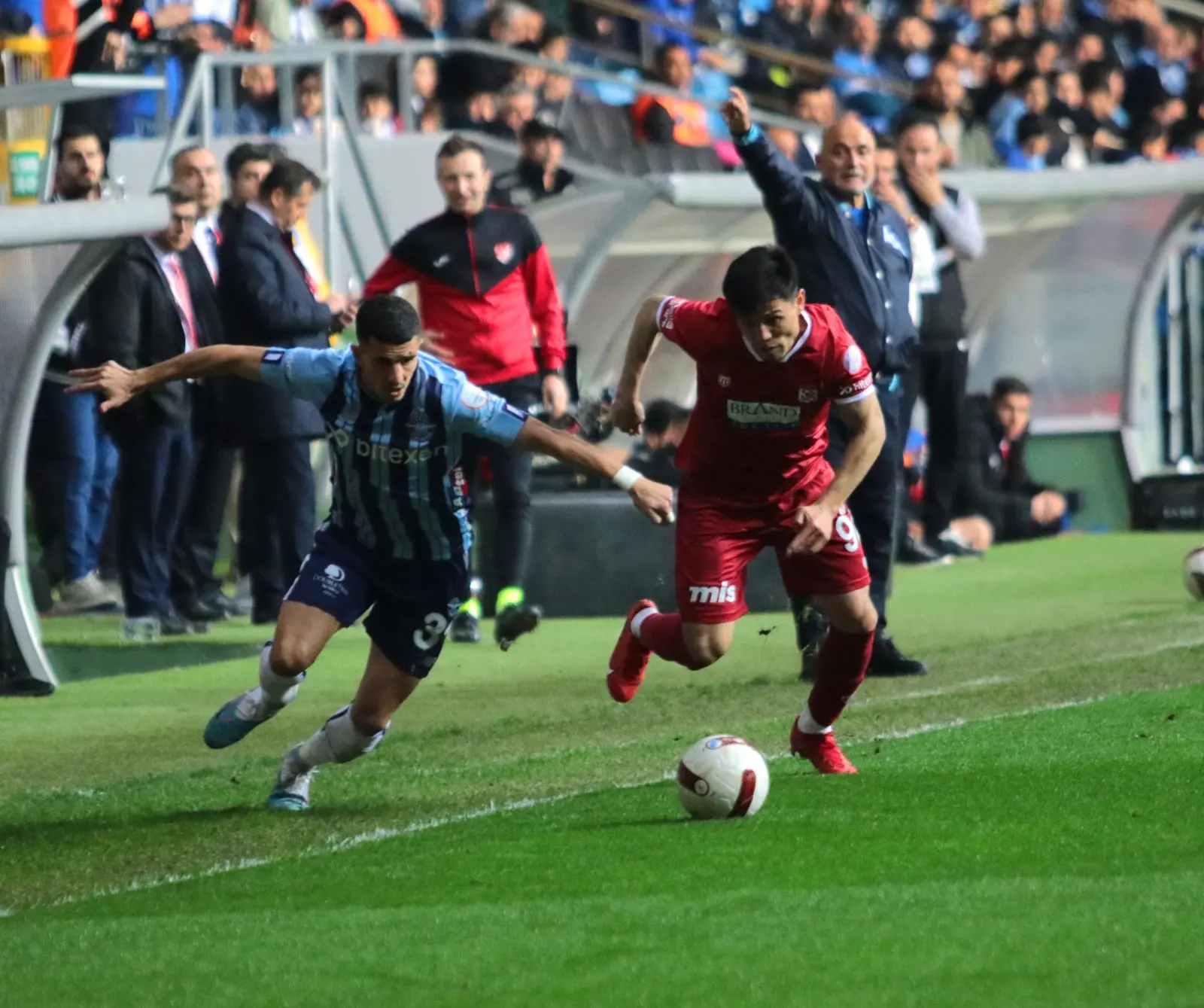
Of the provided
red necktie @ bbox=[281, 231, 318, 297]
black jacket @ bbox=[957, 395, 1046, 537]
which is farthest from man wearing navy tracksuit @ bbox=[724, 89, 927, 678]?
black jacket @ bbox=[957, 395, 1046, 537]

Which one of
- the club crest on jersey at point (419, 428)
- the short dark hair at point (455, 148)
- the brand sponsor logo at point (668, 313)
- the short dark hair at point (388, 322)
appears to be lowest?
the club crest on jersey at point (419, 428)

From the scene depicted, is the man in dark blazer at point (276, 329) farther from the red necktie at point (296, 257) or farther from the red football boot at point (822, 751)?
the red football boot at point (822, 751)

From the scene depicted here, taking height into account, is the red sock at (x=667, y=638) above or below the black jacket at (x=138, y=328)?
below

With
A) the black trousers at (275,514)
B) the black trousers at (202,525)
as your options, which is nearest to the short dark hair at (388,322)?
the black trousers at (275,514)

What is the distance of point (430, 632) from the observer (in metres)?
7.41

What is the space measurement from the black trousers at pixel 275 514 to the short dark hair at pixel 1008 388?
6.96m

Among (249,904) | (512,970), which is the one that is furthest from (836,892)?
(249,904)

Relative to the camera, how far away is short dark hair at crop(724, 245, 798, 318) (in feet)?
24.0

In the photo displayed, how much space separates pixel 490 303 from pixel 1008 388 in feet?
22.0

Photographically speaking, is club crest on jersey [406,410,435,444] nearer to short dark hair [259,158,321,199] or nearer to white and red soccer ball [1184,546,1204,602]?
short dark hair [259,158,321,199]

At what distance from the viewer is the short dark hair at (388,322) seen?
6.92 m

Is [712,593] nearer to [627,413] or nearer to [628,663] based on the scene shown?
[627,413]

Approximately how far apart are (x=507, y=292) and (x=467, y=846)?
216 inches

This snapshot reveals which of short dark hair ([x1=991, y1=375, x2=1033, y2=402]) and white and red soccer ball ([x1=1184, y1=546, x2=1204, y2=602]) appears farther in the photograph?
short dark hair ([x1=991, y1=375, x2=1033, y2=402])
